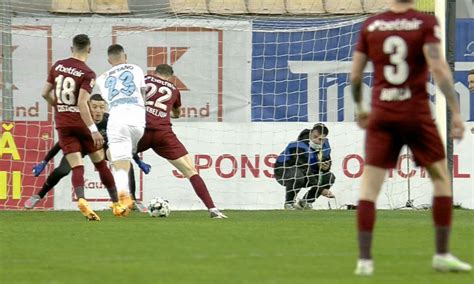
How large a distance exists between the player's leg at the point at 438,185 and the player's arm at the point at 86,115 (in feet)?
23.4

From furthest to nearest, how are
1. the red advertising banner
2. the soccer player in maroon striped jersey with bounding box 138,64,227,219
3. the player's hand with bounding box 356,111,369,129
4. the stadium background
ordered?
the stadium background
the red advertising banner
the soccer player in maroon striped jersey with bounding box 138,64,227,219
the player's hand with bounding box 356,111,369,129

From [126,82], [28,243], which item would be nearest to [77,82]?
[126,82]

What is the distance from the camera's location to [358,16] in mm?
21766

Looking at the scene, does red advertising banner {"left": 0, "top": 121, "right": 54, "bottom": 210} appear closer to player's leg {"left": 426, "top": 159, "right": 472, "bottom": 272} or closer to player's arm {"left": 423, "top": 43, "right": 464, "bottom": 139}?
player's leg {"left": 426, "top": 159, "right": 472, "bottom": 272}

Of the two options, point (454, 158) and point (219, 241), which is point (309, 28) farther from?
point (219, 241)

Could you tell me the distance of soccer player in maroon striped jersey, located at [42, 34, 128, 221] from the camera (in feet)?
51.8

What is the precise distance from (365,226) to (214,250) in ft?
7.50

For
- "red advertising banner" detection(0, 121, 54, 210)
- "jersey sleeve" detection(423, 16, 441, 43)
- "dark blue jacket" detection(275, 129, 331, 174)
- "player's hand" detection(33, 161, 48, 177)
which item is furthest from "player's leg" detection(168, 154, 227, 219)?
"jersey sleeve" detection(423, 16, 441, 43)

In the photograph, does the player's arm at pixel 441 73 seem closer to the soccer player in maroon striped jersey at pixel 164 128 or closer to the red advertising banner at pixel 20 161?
the soccer player in maroon striped jersey at pixel 164 128

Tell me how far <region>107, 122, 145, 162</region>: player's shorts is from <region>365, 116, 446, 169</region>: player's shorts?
24.6 ft

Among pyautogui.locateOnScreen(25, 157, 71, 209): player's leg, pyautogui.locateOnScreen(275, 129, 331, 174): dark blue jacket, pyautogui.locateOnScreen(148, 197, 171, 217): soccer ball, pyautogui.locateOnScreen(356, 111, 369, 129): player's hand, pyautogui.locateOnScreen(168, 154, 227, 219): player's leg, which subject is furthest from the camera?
pyautogui.locateOnScreen(275, 129, 331, 174): dark blue jacket

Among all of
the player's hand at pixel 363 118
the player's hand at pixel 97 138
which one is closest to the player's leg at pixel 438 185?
the player's hand at pixel 363 118

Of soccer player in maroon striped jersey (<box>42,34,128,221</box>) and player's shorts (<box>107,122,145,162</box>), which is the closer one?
soccer player in maroon striped jersey (<box>42,34,128,221</box>)

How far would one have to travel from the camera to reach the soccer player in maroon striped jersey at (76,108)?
15781mm
